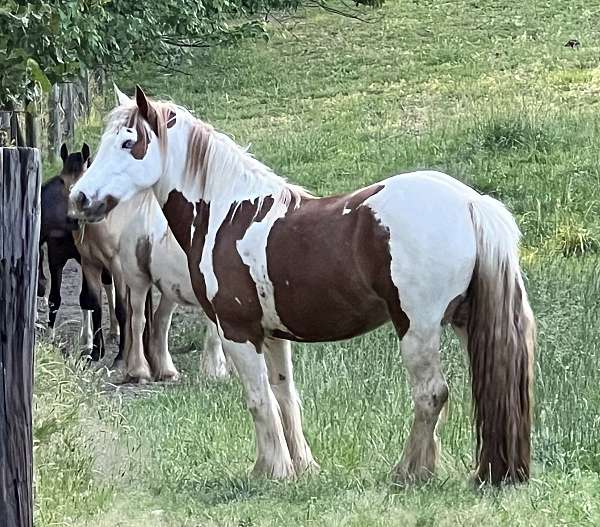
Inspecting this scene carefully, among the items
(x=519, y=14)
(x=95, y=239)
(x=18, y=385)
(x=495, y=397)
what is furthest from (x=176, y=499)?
(x=519, y=14)

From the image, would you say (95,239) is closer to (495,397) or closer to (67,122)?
(495,397)

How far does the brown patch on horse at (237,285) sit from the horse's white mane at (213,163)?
4.9 inches

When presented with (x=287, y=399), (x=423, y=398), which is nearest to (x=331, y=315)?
(x=423, y=398)

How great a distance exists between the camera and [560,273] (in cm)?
966

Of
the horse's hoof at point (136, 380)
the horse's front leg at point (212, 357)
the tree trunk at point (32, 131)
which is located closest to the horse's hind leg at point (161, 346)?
the horse's hoof at point (136, 380)

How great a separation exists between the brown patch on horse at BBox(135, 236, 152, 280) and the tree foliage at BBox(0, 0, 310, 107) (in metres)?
1.42

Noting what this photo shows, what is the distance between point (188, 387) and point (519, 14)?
69.1ft

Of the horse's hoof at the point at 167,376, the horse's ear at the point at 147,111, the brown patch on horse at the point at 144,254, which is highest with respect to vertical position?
the horse's ear at the point at 147,111

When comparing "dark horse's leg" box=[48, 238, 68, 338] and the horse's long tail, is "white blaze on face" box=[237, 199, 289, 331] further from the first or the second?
"dark horse's leg" box=[48, 238, 68, 338]

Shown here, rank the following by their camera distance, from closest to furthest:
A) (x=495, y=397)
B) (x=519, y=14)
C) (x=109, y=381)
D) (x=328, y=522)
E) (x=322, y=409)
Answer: (x=328, y=522), (x=495, y=397), (x=322, y=409), (x=109, y=381), (x=519, y=14)

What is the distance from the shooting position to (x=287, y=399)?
588 centimetres

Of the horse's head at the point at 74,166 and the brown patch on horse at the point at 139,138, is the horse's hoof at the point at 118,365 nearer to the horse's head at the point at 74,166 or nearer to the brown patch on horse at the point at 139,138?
the horse's head at the point at 74,166

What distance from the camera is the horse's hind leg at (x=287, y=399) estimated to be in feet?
18.6

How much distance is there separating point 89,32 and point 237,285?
3727mm
